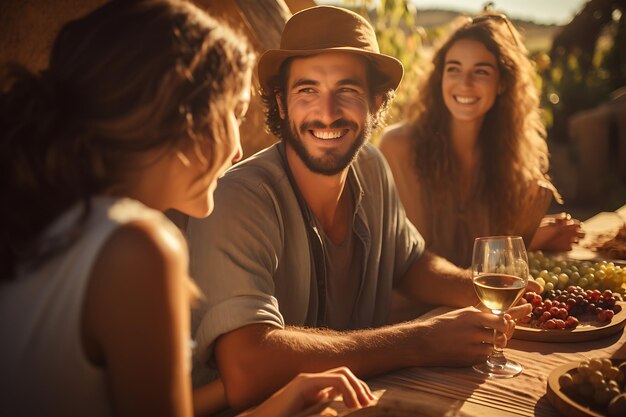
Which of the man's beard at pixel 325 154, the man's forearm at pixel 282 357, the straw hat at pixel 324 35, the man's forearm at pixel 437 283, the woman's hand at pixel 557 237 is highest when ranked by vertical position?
the straw hat at pixel 324 35

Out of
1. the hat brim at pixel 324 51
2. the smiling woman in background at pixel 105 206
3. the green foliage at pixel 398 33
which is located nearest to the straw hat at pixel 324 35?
the hat brim at pixel 324 51

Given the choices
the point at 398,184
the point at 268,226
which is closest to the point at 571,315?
the point at 268,226

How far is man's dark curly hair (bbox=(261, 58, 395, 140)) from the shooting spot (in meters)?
2.65

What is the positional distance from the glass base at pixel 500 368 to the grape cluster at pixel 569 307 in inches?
10.9

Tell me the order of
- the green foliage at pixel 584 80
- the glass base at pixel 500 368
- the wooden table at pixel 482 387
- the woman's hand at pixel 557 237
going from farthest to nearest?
the green foliage at pixel 584 80
the woman's hand at pixel 557 237
the glass base at pixel 500 368
the wooden table at pixel 482 387

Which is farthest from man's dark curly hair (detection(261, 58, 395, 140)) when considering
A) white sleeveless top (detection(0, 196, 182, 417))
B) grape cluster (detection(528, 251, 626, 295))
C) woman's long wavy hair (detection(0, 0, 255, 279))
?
white sleeveless top (detection(0, 196, 182, 417))

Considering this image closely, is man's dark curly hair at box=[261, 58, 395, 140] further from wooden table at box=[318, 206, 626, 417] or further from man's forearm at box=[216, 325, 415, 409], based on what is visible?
wooden table at box=[318, 206, 626, 417]

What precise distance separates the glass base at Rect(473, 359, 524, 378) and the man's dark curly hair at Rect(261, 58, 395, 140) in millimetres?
1363

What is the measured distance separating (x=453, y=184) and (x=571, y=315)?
1835 millimetres

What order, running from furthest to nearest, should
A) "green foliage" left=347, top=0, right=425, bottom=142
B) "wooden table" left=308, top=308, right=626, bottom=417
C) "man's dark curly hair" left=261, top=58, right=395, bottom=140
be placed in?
"green foliage" left=347, top=0, right=425, bottom=142 < "man's dark curly hair" left=261, top=58, right=395, bottom=140 < "wooden table" left=308, top=308, right=626, bottom=417

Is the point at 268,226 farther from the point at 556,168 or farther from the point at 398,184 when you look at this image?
the point at 556,168

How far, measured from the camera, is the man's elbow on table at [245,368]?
1.67m

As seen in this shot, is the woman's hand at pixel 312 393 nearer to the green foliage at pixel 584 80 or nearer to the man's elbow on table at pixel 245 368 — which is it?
the man's elbow on table at pixel 245 368

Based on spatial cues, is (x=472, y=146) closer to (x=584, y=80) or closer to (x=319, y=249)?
(x=319, y=249)
